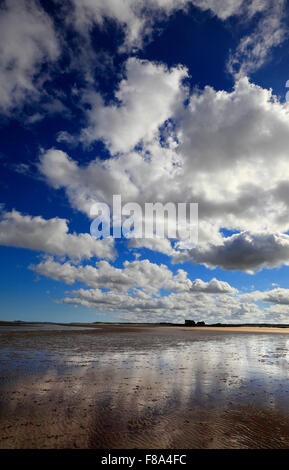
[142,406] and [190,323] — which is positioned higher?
[142,406]

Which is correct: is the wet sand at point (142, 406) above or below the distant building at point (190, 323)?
above

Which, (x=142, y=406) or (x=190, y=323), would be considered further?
(x=190, y=323)

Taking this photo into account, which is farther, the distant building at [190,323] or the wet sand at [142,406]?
the distant building at [190,323]

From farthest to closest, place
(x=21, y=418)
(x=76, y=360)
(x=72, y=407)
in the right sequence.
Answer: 1. (x=76, y=360)
2. (x=72, y=407)
3. (x=21, y=418)

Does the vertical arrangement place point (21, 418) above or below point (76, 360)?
above

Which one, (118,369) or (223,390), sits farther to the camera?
(118,369)

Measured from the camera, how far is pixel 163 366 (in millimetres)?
13812

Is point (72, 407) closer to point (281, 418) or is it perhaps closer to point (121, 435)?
point (121, 435)

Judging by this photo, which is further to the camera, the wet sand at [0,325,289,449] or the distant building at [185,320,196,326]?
the distant building at [185,320,196,326]

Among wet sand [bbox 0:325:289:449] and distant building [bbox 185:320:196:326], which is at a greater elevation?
wet sand [bbox 0:325:289:449]

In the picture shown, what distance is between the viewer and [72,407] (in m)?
7.51
